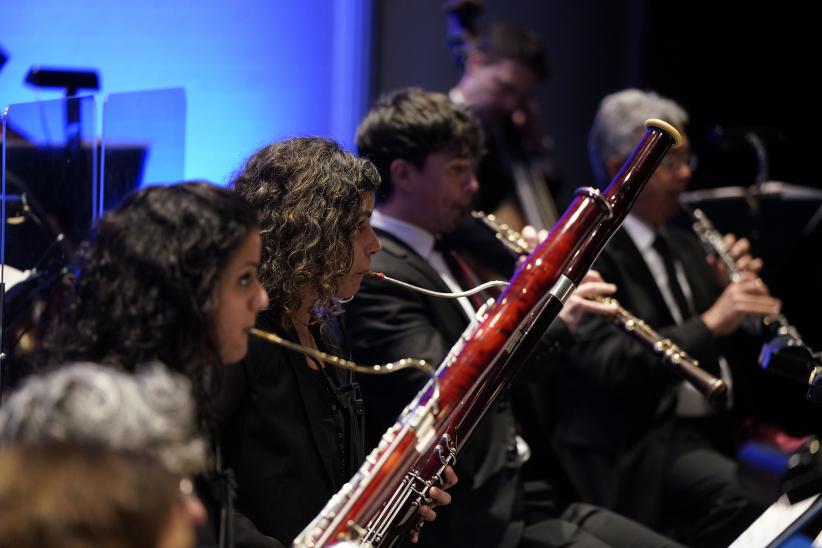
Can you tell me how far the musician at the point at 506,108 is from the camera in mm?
4035

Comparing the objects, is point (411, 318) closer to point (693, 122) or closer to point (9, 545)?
point (9, 545)

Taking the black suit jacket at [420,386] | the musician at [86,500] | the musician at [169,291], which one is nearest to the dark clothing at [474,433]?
the black suit jacket at [420,386]

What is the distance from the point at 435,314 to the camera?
258 cm

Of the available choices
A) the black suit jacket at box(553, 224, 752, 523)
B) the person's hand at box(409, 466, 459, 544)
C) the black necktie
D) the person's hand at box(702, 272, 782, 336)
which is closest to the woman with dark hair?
the person's hand at box(409, 466, 459, 544)

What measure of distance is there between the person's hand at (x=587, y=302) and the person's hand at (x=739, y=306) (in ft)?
2.17

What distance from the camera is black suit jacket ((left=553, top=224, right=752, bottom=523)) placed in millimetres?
3102

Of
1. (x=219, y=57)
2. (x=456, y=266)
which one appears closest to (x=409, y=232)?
(x=456, y=266)

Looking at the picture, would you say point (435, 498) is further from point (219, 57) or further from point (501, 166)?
point (501, 166)

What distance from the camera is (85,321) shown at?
4.90 feet

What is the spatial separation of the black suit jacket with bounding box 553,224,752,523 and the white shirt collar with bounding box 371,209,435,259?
64cm

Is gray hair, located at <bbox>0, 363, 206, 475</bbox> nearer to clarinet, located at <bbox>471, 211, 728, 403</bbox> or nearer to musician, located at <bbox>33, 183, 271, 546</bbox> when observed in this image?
musician, located at <bbox>33, 183, 271, 546</bbox>

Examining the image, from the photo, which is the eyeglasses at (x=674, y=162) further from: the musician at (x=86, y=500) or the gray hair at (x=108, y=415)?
the musician at (x=86, y=500)

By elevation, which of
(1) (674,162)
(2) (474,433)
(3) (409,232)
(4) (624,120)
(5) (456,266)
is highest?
(4) (624,120)

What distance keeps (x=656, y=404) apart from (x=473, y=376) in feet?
5.49
